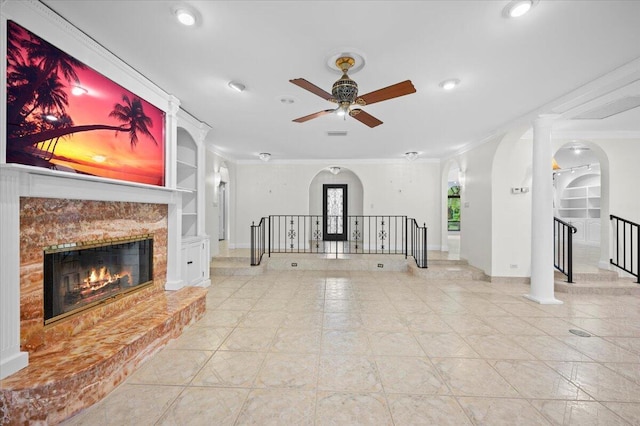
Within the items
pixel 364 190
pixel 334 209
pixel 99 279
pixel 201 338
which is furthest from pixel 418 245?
pixel 99 279

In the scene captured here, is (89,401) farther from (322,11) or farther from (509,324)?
(509,324)

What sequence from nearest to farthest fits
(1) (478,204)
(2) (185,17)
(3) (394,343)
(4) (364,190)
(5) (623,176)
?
(2) (185,17)
(3) (394,343)
(5) (623,176)
(1) (478,204)
(4) (364,190)

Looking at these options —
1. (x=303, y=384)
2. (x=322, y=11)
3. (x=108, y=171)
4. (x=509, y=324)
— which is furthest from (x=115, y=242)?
(x=509, y=324)

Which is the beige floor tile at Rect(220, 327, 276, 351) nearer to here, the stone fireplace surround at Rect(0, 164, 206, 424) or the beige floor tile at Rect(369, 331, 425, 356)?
the stone fireplace surround at Rect(0, 164, 206, 424)

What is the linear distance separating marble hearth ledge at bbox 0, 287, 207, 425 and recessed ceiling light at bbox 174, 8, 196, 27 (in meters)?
2.64

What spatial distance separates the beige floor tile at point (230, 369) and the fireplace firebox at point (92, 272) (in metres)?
1.28

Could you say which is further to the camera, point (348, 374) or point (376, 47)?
point (376, 47)

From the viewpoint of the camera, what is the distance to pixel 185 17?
208 cm

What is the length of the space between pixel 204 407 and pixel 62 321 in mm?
1464

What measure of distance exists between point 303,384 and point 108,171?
271cm

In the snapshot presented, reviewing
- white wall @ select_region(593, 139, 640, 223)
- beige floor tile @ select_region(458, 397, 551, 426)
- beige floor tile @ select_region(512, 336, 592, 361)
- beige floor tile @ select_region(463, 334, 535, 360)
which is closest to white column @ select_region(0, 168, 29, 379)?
beige floor tile @ select_region(458, 397, 551, 426)

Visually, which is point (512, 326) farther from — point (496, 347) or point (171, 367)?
point (171, 367)

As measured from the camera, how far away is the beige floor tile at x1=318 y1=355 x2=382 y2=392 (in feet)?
6.95

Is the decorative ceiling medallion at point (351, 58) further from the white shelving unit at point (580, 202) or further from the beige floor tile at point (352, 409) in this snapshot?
the white shelving unit at point (580, 202)
